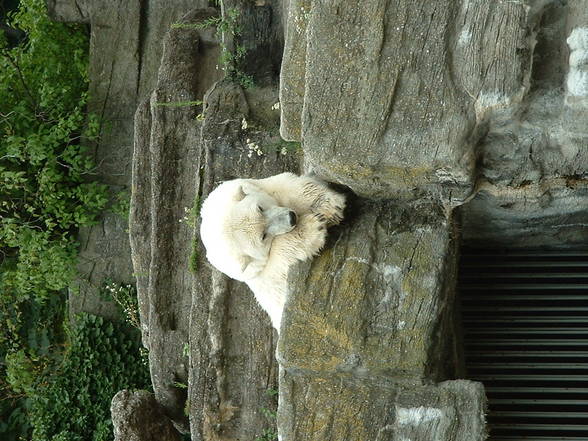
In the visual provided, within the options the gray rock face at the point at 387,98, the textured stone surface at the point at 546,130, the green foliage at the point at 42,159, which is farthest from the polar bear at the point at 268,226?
the green foliage at the point at 42,159

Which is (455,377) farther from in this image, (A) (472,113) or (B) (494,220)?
(A) (472,113)

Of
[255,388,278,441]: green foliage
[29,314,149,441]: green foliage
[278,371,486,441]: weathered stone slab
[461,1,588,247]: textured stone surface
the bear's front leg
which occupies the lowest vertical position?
[29,314,149,441]: green foliage

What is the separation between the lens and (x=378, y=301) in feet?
10.5

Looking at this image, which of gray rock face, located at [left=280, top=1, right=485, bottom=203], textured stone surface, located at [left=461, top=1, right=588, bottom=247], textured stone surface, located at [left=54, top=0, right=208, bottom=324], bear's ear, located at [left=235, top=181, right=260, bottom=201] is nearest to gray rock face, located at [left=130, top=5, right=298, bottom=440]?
bear's ear, located at [left=235, top=181, right=260, bottom=201]

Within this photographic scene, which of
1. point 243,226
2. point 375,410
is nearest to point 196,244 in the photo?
point 243,226

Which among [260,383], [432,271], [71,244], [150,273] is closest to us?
[432,271]

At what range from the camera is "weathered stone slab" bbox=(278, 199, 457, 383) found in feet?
10.3

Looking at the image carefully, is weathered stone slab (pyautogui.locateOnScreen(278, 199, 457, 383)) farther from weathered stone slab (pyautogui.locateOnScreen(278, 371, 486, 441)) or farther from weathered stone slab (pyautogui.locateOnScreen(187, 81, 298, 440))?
weathered stone slab (pyautogui.locateOnScreen(187, 81, 298, 440))

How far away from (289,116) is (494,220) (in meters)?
1.31

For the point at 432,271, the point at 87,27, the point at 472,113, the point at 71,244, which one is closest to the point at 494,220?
the point at 432,271

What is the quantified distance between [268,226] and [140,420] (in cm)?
208

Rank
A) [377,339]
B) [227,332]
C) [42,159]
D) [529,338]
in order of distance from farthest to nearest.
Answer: [42,159] < [227,332] < [529,338] < [377,339]

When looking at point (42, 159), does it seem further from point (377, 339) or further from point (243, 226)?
point (377, 339)

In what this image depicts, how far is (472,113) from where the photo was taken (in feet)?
9.10
